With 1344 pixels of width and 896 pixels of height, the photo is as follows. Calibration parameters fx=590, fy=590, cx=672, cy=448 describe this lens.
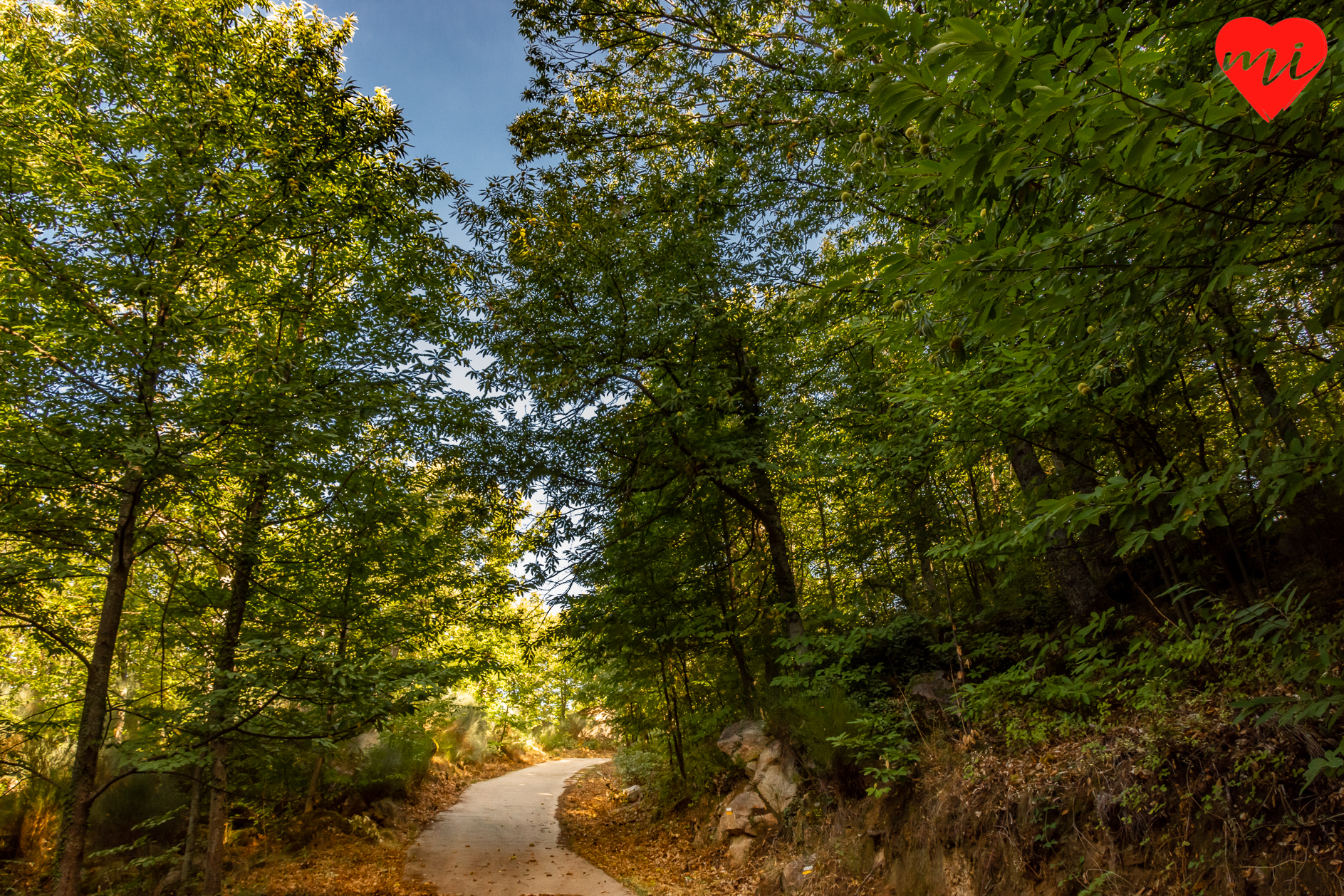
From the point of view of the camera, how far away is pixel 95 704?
495 centimetres

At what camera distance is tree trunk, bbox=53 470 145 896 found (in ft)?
15.3

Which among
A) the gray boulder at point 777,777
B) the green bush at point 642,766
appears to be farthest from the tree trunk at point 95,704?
the green bush at point 642,766

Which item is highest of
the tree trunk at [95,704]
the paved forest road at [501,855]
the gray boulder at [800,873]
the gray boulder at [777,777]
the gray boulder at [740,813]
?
the tree trunk at [95,704]

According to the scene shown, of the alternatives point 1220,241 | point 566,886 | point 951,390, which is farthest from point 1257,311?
point 566,886

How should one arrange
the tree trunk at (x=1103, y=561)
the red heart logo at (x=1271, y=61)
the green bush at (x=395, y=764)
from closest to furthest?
the red heart logo at (x=1271, y=61)
the tree trunk at (x=1103, y=561)
the green bush at (x=395, y=764)

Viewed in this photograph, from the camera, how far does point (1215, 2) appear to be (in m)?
2.01

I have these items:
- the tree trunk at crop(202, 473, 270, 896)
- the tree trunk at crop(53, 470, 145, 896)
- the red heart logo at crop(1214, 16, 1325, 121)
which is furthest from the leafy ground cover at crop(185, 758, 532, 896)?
the red heart logo at crop(1214, 16, 1325, 121)

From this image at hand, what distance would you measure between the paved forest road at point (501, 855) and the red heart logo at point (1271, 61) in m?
9.76

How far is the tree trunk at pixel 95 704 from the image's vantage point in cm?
467

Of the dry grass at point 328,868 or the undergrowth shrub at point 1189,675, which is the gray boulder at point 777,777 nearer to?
the undergrowth shrub at point 1189,675

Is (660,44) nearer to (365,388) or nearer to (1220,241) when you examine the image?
(365,388)

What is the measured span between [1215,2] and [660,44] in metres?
5.63

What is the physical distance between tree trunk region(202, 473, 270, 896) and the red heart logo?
7667 millimetres

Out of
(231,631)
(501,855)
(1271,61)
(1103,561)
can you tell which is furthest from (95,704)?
(1103,561)
